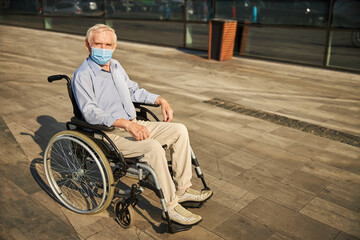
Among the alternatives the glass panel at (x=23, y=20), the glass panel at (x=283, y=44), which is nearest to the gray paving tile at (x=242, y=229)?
the glass panel at (x=283, y=44)

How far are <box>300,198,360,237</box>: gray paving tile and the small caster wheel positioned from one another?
Answer: 158 cm

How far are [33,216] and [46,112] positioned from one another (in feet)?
9.37

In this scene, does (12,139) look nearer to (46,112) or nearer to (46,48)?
(46,112)

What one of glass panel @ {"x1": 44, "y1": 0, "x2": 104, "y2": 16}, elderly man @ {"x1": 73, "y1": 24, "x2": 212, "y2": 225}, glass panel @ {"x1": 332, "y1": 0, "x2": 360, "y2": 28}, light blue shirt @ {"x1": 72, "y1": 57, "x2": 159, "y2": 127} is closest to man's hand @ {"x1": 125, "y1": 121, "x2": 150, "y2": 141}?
elderly man @ {"x1": 73, "y1": 24, "x2": 212, "y2": 225}

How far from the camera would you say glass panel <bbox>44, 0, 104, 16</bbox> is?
1520 cm

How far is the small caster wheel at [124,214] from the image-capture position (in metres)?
2.92

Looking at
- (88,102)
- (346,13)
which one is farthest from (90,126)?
(346,13)

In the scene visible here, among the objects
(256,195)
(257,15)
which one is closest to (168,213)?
(256,195)

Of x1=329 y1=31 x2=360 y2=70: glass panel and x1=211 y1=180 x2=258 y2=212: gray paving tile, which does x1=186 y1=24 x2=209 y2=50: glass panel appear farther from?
x1=211 y1=180 x2=258 y2=212: gray paving tile

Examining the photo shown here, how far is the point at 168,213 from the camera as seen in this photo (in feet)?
9.39

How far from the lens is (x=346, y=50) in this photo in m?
11.7

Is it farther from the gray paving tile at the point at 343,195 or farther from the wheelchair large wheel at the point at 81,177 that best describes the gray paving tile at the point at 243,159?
the wheelchair large wheel at the point at 81,177

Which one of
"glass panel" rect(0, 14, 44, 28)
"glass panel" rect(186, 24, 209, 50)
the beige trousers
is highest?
"glass panel" rect(0, 14, 44, 28)

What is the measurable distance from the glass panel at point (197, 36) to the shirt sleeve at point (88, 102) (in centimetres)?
945
